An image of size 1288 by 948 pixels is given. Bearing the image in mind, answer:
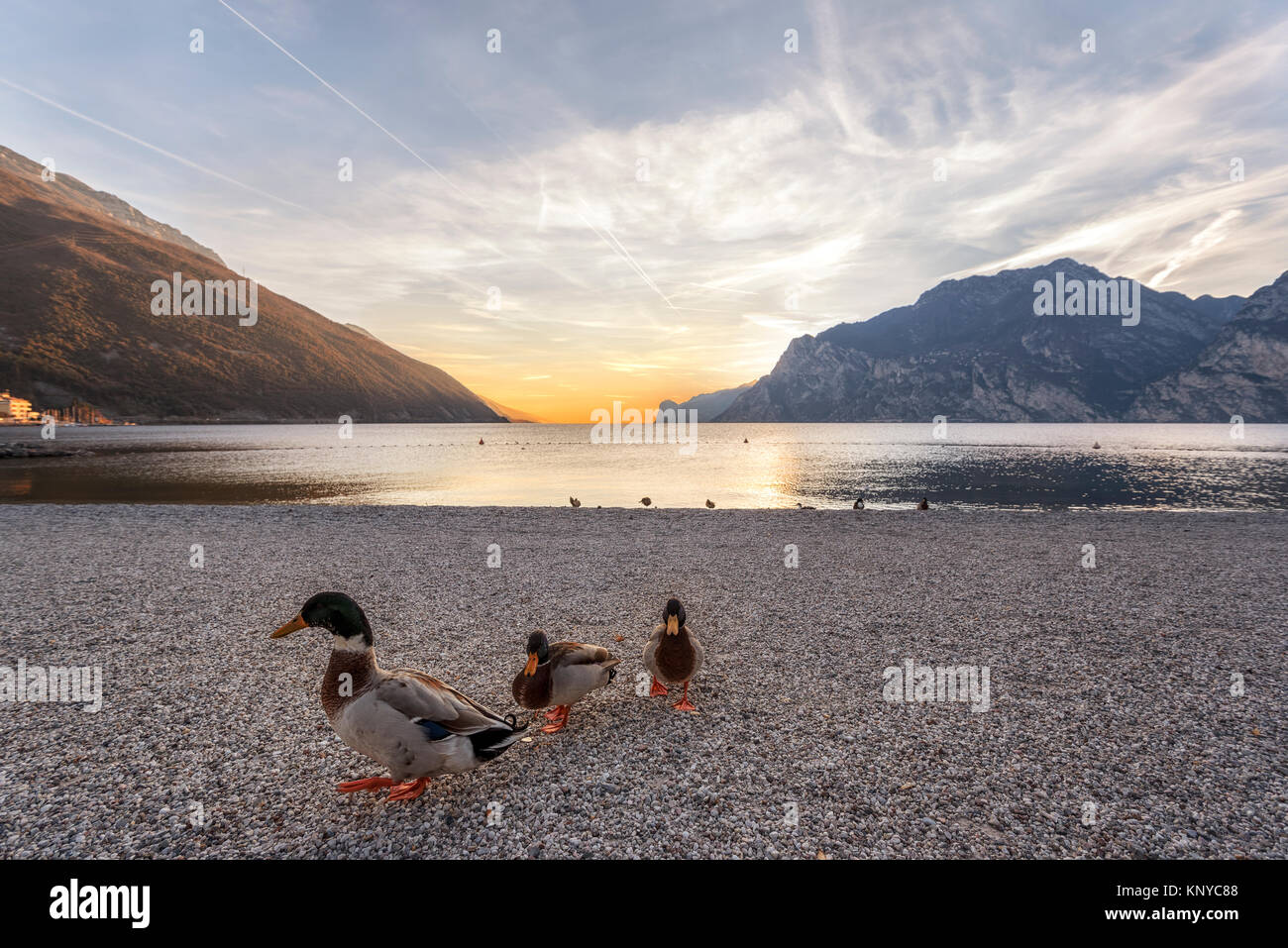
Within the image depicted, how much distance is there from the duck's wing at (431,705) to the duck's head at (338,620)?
0.44 m

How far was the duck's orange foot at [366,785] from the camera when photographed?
16.8ft

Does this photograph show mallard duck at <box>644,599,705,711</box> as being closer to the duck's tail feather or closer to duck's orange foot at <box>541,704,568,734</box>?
duck's orange foot at <box>541,704,568,734</box>

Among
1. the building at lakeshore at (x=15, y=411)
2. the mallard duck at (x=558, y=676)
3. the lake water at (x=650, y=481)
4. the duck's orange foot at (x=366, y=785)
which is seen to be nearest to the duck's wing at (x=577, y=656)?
the mallard duck at (x=558, y=676)

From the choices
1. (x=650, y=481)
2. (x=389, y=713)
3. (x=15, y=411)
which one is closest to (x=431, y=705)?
(x=389, y=713)

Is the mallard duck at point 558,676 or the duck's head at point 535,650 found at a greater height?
the duck's head at point 535,650

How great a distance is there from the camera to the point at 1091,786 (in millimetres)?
5328

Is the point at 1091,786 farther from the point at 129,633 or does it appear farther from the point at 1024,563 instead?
the point at 129,633

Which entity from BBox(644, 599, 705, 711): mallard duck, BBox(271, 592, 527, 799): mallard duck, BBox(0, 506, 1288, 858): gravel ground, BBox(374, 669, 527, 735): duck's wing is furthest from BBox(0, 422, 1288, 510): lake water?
BBox(271, 592, 527, 799): mallard duck

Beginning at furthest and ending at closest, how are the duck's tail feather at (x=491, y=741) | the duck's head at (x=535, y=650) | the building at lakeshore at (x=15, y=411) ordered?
1. the building at lakeshore at (x=15, y=411)
2. the duck's head at (x=535, y=650)
3. the duck's tail feather at (x=491, y=741)

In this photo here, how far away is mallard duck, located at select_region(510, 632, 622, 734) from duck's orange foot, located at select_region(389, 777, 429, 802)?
1222mm

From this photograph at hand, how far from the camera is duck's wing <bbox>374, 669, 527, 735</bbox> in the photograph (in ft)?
15.6

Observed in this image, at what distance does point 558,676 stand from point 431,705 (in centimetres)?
180

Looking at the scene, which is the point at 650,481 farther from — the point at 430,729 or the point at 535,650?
the point at 430,729

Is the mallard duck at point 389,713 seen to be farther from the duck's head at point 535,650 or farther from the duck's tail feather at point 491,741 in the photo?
the duck's head at point 535,650
